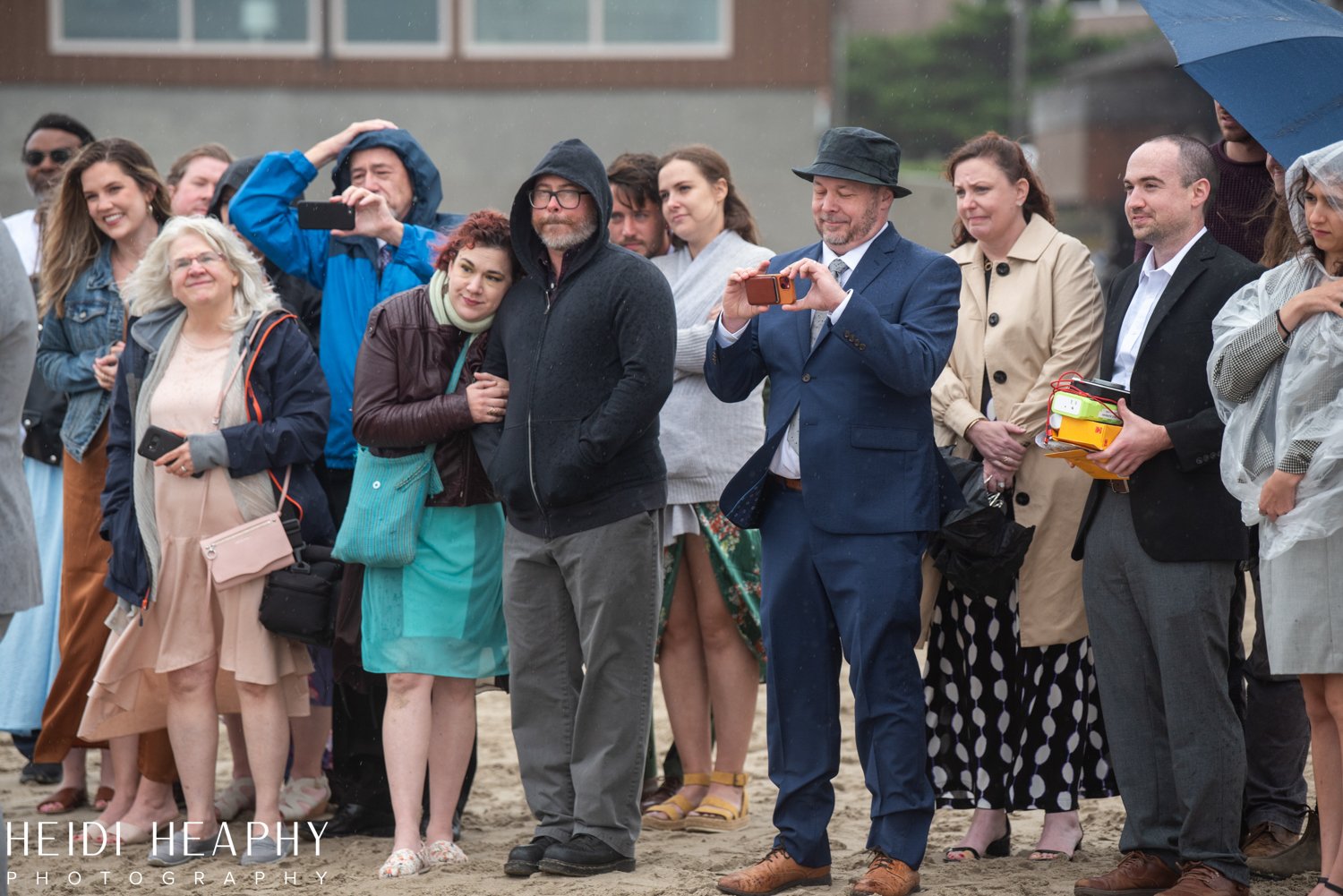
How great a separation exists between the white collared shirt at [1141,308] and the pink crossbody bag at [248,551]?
2570mm

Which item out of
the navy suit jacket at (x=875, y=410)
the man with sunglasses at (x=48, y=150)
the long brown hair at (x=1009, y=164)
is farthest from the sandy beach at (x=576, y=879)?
the man with sunglasses at (x=48, y=150)

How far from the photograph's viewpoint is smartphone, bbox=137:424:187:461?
16.6 ft

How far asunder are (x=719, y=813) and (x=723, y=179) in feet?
7.10

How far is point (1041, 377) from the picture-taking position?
15.6ft

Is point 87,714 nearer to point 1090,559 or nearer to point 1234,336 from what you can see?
point 1090,559

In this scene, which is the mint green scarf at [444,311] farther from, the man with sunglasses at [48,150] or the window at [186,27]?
the window at [186,27]

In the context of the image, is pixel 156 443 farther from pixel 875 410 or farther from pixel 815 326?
pixel 875 410

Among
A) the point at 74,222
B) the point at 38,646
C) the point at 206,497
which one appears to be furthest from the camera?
the point at 38,646

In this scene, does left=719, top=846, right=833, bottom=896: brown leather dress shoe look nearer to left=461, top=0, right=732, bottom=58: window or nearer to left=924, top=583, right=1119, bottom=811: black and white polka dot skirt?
left=924, top=583, right=1119, bottom=811: black and white polka dot skirt

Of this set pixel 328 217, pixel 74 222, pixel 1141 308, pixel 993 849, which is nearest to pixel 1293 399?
pixel 1141 308

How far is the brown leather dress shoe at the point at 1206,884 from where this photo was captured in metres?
4.14

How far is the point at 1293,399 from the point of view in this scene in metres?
3.96

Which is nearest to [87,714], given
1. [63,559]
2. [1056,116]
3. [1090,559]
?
[63,559]

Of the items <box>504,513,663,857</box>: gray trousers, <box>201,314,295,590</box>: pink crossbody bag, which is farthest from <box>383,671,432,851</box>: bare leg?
<box>201,314,295,590</box>: pink crossbody bag
